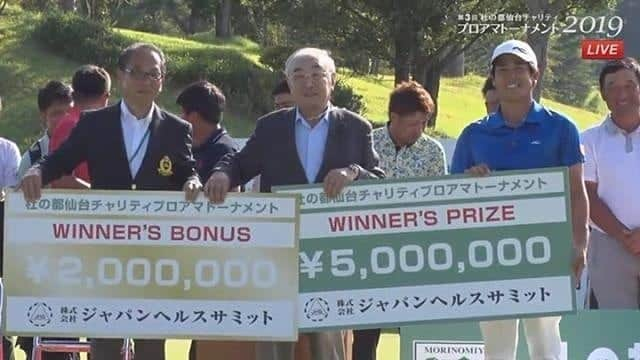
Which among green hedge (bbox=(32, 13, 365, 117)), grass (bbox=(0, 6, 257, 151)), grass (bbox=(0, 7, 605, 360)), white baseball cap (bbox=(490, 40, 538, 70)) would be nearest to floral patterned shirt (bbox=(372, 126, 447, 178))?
white baseball cap (bbox=(490, 40, 538, 70))

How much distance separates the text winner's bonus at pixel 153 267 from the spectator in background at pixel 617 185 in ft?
6.02

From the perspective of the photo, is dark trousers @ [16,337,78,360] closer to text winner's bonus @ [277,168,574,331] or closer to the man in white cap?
text winner's bonus @ [277,168,574,331]

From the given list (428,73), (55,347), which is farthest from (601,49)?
(55,347)

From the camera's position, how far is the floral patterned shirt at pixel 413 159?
667cm

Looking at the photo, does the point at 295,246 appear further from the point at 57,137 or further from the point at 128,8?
the point at 128,8

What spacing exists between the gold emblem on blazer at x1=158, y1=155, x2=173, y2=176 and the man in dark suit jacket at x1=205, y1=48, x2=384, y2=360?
231mm

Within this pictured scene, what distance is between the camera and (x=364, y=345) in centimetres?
666

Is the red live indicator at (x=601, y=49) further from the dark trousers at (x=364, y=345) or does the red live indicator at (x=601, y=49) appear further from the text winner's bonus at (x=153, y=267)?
the text winner's bonus at (x=153, y=267)

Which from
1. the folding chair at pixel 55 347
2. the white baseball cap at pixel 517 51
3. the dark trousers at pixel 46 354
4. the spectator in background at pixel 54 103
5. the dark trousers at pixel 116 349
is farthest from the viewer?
the spectator in background at pixel 54 103

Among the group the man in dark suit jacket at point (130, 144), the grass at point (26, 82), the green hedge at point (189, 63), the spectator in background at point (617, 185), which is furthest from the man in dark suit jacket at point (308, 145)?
the green hedge at point (189, 63)

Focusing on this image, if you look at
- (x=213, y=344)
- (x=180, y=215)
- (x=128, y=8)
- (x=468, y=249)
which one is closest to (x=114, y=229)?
(x=180, y=215)

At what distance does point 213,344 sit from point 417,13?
79.2 feet

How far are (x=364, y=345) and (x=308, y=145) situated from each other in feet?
5.40

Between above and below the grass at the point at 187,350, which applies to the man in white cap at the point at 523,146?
above
